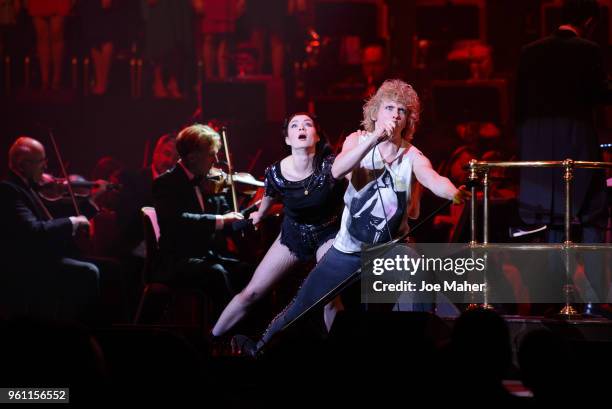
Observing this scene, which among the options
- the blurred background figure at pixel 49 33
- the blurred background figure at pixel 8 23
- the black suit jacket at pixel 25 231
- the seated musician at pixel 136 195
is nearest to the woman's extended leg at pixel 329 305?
the black suit jacket at pixel 25 231

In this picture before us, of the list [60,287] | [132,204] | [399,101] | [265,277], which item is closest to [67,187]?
[132,204]

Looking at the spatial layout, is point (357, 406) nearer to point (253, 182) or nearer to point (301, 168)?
point (301, 168)

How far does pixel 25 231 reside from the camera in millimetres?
5773

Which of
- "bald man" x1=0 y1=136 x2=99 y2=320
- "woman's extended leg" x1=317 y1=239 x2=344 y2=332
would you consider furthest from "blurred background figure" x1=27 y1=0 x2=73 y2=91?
"woman's extended leg" x1=317 y1=239 x2=344 y2=332

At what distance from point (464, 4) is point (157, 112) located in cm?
340

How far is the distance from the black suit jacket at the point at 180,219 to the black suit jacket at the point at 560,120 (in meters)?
1.99

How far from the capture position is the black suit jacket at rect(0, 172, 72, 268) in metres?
5.76

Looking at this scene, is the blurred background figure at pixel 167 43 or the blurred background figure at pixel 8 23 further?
the blurred background figure at pixel 167 43

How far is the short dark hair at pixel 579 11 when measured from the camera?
178 inches

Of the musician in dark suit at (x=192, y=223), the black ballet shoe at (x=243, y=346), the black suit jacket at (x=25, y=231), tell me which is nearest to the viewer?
the black ballet shoe at (x=243, y=346)

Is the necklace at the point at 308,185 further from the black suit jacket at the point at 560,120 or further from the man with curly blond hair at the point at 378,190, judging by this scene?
the black suit jacket at the point at 560,120

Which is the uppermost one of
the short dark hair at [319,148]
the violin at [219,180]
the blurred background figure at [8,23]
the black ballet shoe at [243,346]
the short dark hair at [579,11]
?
the blurred background figure at [8,23]

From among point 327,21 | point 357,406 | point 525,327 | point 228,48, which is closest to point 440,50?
point 327,21

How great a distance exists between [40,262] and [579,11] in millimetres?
3721
